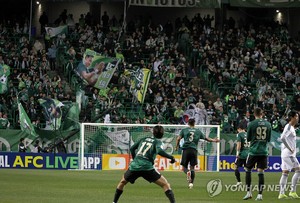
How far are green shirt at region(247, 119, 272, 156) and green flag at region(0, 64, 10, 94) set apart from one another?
23412 millimetres

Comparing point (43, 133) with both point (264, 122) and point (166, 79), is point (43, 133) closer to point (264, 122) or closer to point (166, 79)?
point (166, 79)

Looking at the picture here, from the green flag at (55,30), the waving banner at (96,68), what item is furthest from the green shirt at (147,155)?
the green flag at (55,30)

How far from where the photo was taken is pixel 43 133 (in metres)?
41.6

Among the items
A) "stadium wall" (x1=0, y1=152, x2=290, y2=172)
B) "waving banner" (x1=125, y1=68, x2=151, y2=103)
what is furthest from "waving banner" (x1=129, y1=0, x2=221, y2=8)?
"stadium wall" (x1=0, y1=152, x2=290, y2=172)

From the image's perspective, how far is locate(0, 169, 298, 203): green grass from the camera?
22734 mm

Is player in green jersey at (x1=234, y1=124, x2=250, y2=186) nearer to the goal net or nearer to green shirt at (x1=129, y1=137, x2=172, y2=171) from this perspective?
green shirt at (x1=129, y1=137, x2=172, y2=171)

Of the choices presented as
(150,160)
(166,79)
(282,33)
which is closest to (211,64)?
(166,79)

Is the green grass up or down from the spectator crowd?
down

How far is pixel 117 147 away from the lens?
134ft

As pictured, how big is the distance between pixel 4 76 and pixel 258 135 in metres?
23.7

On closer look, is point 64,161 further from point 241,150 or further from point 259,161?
point 259,161

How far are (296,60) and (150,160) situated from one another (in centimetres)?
3447
